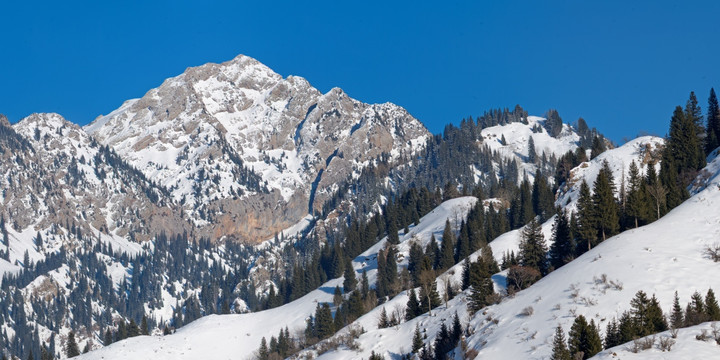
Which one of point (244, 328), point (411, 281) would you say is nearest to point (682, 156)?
point (411, 281)

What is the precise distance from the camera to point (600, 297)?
67875 mm

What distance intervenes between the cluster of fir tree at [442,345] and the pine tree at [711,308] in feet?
82.0

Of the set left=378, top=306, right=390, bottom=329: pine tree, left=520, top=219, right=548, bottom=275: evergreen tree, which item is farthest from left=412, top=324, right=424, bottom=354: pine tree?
left=520, top=219, right=548, bottom=275: evergreen tree

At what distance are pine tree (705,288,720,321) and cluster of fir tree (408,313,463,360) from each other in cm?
2500

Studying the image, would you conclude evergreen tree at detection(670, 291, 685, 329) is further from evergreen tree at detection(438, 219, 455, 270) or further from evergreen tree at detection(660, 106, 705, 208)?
evergreen tree at detection(438, 219, 455, 270)

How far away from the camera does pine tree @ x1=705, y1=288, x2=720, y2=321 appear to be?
5822 centimetres

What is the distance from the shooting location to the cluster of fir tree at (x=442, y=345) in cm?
7938

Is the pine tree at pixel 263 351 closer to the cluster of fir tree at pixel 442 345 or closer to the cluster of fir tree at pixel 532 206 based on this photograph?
the cluster of fir tree at pixel 442 345

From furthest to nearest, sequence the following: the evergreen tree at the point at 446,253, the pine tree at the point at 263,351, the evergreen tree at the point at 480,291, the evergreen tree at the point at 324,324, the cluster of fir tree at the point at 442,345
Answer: the evergreen tree at the point at 446,253, the pine tree at the point at 263,351, the evergreen tree at the point at 324,324, the evergreen tree at the point at 480,291, the cluster of fir tree at the point at 442,345

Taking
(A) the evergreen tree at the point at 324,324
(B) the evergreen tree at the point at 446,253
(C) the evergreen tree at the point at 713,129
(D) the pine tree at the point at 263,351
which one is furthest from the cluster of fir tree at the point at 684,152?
(D) the pine tree at the point at 263,351

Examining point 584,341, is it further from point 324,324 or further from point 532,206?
point 532,206

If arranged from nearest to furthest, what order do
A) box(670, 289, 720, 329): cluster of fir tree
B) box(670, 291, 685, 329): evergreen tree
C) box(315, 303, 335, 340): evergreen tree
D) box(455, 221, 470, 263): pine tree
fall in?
1. box(670, 289, 720, 329): cluster of fir tree
2. box(670, 291, 685, 329): evergreen tree
3. box(315, 303, 335, 340): evergreen tree
4. box(455, 221, 470, 263): pine tree

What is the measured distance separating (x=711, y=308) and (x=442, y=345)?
29601 millimetres

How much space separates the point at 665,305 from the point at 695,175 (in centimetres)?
6036
